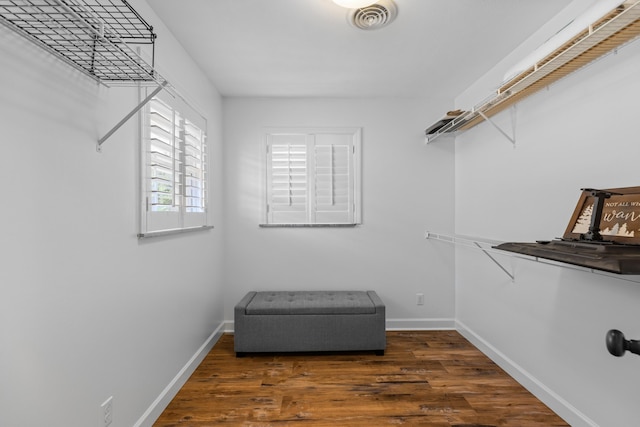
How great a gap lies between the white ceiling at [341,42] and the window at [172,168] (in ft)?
1.71

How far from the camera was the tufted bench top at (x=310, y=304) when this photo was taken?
9.63 ft

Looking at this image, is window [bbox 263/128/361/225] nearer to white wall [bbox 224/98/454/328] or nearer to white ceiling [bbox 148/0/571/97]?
white wall [bbox 224/98/454/328]

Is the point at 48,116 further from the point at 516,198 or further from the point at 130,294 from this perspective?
the point at 516,198

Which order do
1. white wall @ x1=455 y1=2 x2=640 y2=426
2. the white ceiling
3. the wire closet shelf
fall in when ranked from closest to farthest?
the wire closet shelf < white wall @ x1=455 y1=2 x2=640 y2=426 < the white ceiling

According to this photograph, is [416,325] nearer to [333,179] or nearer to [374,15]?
[333,179]

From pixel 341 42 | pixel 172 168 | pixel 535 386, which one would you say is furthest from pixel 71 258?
pixel 535 386

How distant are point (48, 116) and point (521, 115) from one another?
273cm

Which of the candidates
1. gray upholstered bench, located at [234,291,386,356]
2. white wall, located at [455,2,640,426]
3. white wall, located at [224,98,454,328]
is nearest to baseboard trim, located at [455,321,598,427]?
white wall, located at [455,2,640,426]

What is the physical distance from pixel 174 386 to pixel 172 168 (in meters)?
1.48

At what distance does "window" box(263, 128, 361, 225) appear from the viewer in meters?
3.54

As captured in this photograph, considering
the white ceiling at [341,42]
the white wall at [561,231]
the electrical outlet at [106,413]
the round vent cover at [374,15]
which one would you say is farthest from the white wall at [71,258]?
the white wall at [561,231]

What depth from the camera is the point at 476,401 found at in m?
2.25

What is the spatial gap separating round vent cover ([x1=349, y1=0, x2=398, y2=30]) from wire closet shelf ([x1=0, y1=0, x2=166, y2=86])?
1.21 meters

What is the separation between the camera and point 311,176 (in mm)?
3543
